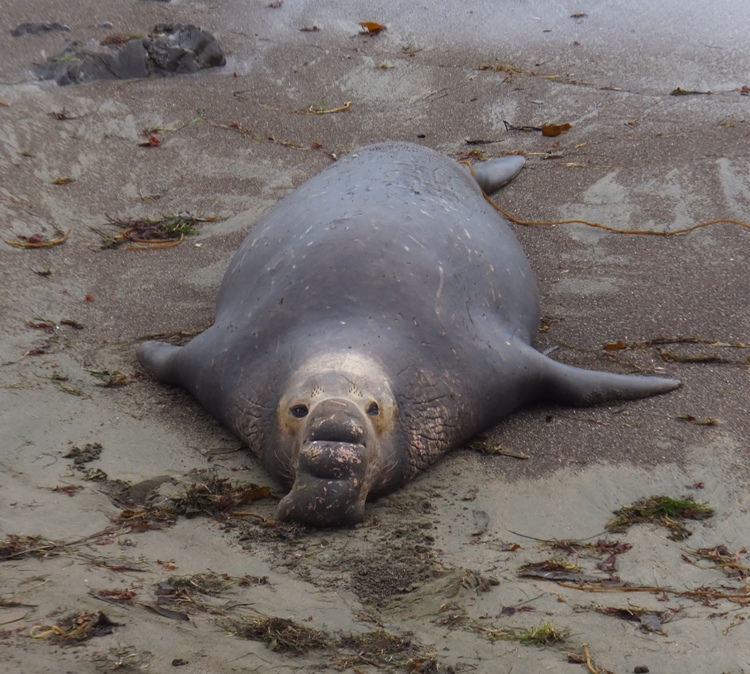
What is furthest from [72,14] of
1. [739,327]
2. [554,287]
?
[739,327]

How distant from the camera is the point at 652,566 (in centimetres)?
320

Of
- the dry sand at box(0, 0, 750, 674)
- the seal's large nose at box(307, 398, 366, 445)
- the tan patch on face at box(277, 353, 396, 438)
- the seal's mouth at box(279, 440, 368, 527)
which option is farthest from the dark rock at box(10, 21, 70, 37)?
Answer: the seal's mouth at box(279, 440, 368, 527)

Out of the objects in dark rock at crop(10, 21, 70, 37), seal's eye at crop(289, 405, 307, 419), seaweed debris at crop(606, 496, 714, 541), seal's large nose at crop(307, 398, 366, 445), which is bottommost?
seaweed debris at crop(606, 496, 714, 541)

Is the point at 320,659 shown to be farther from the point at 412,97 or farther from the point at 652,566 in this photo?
the point at 412,97

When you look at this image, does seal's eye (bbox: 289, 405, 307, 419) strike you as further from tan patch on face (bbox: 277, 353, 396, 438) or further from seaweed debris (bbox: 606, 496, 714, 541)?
seaweed debris (bbox: 606, 496, 714, 541)

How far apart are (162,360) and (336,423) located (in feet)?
4.39

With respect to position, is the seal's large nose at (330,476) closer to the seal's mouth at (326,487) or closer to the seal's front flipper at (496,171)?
the seal's mouth at (326,487)

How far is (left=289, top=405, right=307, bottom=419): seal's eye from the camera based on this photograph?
3.73 metres

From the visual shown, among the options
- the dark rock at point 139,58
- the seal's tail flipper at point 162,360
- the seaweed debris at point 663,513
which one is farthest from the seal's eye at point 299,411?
the dark rock at point 139,58

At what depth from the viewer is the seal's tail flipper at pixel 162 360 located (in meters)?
4.51

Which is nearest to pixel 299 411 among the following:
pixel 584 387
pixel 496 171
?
pixel 584 387

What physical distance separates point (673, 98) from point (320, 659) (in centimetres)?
599

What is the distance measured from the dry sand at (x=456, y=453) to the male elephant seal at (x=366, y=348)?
13cm

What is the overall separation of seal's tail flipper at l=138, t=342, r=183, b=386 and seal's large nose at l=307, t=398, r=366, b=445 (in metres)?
1.10
